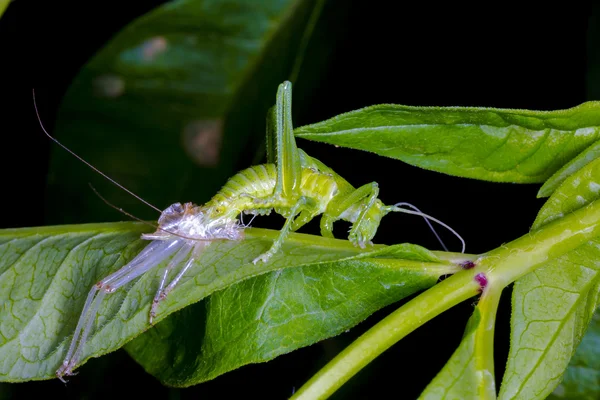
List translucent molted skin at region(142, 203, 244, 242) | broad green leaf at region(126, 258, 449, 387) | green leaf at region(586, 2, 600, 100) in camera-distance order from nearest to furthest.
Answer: broad green leaf at region(126, 258, 449, 387), translucent molted skin at region(142, 203, 244, 242), green leaf at region(586, 2, 600, 100)

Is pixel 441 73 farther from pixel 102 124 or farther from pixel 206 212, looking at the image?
pixel 102 124

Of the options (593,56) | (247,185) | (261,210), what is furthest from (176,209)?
(593,56)

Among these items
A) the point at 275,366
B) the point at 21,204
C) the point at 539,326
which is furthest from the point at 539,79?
the point at 21,204

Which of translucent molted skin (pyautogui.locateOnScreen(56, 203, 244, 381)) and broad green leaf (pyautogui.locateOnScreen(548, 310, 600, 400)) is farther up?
translucent molted skin (pyautogui.locateOnScreen(56, 203, 244, 381))

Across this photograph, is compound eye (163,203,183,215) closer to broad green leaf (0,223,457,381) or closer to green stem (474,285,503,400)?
broad green leaf (0,223,457,381)

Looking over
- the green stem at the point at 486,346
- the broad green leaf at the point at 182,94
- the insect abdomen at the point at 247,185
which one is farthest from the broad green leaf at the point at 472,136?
the broad green leaf at the point at 182,94

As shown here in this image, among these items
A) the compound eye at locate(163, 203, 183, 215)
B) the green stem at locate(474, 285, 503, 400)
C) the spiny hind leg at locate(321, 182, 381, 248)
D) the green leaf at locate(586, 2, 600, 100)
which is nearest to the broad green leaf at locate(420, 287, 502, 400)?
the green stem at locate(474, 285, 503, 400)

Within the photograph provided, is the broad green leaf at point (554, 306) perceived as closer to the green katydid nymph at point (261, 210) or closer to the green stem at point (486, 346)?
the green stem at point (486, 346)
